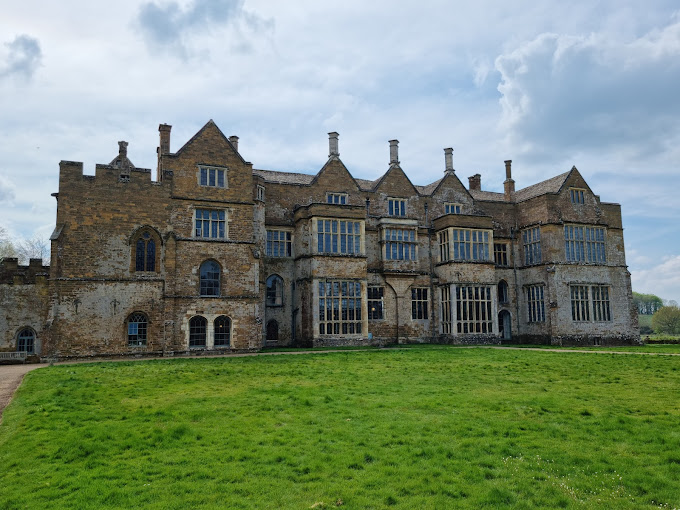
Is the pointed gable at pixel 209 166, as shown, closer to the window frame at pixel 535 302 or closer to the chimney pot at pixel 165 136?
the chimney pot at pixel 165 136

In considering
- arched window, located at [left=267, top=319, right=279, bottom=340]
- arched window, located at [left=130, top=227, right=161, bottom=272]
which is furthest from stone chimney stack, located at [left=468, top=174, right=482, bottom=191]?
arched window, located at [left=130, top=227, right=161, bottom=272]

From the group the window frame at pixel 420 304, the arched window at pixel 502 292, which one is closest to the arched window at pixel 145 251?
the window frame at pixel 420 304

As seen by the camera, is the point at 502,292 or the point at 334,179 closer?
the point at 334,179

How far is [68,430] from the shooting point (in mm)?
10453

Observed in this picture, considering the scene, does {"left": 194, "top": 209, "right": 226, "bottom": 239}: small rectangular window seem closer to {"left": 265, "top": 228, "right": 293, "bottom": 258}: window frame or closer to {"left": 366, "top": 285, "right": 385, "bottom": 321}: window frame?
{"left": 265, "top": 228, "right": 293, "bottom": 258}: window frame

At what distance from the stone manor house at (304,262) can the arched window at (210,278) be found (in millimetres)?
64

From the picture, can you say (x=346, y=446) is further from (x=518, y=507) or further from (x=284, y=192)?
(x=284, y=192)

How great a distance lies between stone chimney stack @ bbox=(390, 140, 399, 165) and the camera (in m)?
40.9

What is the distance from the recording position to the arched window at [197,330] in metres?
30.4

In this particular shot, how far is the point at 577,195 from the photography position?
1641 inches

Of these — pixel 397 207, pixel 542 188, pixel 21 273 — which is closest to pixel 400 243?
pixel 397 207

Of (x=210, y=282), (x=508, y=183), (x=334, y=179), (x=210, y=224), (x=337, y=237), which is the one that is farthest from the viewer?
(x=508, y=183)

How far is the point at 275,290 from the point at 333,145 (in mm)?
12159

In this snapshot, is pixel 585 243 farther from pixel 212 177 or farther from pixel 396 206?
pixel 212 177
